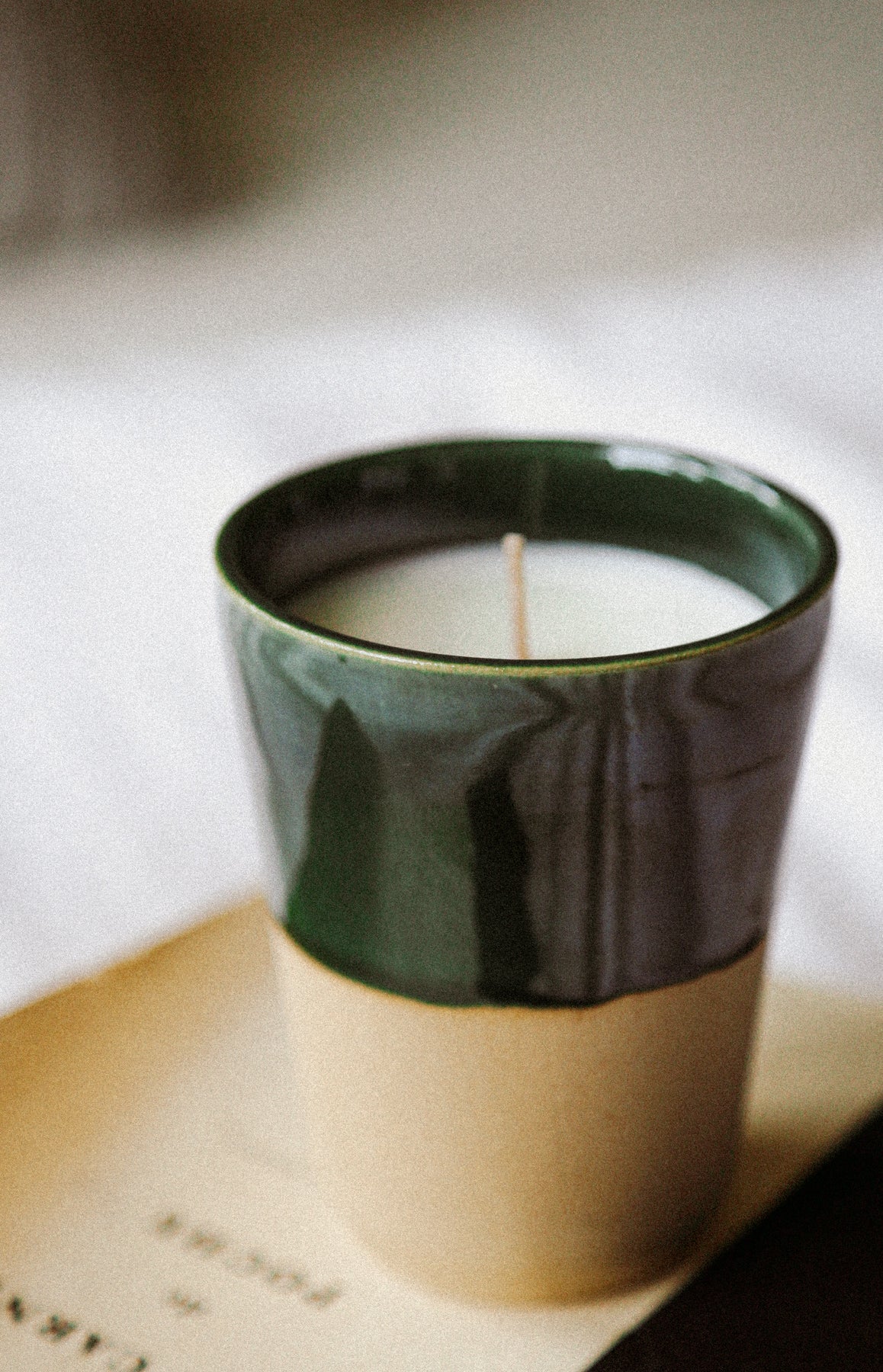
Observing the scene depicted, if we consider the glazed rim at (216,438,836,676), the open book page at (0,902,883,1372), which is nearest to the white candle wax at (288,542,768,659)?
the glazed rim at (216,438,836,676)

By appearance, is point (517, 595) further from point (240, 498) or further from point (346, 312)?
Answer: point (346, 312)

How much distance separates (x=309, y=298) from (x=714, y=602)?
2.52 feet

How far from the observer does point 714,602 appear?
267 millimetres

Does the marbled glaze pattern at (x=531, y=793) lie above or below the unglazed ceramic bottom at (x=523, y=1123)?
above

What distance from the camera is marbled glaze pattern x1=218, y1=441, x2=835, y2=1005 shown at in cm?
20

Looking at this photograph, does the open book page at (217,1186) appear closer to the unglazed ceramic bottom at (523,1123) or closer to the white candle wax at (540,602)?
the unglazed ceramic bottom at (523,1123)

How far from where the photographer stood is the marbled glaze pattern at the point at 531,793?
0.20 metres

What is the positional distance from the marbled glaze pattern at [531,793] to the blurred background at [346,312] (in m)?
A: 0.16

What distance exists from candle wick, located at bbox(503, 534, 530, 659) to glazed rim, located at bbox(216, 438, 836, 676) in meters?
0.02

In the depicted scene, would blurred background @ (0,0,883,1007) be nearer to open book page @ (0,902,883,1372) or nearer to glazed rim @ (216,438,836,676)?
open book page @ (0,902,883,1372)

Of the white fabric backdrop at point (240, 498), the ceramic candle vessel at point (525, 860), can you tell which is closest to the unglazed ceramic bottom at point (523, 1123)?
the ceramic candle vessel at point (525, 860)

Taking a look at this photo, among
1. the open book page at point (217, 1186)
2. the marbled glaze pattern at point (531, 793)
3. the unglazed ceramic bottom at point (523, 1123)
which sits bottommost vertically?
the open book page at point (217, 1186)

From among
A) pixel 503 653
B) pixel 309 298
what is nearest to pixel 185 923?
pixel 503 653

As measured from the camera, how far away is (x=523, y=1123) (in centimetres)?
24
